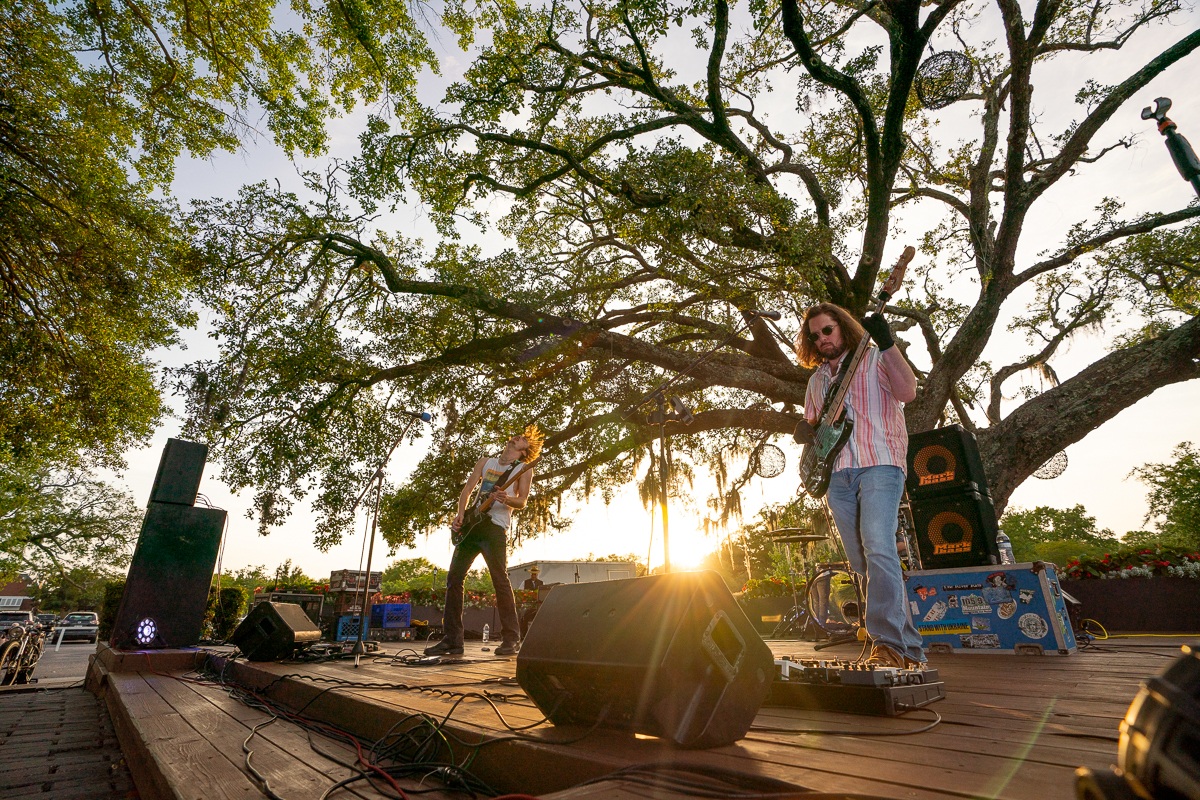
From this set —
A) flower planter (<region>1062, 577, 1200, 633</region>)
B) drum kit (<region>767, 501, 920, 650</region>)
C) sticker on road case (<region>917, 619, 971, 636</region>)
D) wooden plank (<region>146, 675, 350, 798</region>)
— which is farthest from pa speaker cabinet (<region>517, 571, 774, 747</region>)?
flower planter (<region>1062, 577, 1200, 633</region>)

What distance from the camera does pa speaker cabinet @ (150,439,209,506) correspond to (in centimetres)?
585

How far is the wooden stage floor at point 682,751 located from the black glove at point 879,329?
1.59 meters

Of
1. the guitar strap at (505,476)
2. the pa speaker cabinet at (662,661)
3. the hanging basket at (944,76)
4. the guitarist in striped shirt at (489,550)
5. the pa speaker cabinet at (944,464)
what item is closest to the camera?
the pa speaker cabinet at (662,661)

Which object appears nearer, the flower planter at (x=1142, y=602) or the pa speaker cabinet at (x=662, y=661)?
the pa speaker cabinet at (x=662, y=661)

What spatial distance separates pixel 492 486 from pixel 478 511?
0.85 ft

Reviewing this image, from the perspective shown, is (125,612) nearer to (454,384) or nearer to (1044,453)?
(454,384)

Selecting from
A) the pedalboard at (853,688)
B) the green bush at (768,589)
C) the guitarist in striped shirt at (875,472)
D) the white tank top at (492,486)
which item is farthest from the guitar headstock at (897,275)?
the green bush at (768,589)

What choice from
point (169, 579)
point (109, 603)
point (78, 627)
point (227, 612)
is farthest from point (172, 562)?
point (78, 627)

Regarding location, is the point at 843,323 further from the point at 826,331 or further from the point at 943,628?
the point at 943,628

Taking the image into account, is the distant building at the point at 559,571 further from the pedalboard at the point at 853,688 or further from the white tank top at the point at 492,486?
the pedalboard at the point at 853,688

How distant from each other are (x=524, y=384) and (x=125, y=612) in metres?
5.70

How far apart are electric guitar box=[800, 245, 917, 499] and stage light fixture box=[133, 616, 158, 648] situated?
6.60 metres

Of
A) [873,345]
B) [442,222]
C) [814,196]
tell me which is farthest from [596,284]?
[873,345]

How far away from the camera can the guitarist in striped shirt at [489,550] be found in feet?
15.2
